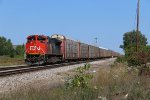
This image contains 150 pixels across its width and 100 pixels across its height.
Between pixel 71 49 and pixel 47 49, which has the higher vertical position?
pixel 71 49

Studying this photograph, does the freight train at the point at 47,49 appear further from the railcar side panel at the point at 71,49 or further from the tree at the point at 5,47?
the tree at the point at 5,47

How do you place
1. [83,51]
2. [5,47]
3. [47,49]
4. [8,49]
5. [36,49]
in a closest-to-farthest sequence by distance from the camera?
[36,49]
[47,49]
[83,51]
[8,49]
[5,47]

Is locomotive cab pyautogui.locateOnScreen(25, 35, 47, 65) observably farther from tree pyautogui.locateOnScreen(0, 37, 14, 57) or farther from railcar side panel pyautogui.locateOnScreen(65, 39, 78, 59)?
tree pyautogui.locateOnScreen(0, 37, 14, 57)

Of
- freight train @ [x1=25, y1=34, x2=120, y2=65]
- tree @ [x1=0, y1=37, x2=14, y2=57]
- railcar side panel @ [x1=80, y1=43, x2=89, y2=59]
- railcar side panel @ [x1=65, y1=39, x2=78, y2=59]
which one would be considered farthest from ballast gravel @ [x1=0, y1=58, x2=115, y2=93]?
tree @ [x1=0, y1=37, x2=14, y2=57]

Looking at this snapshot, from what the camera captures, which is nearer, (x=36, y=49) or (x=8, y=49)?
(x=36, y=49)

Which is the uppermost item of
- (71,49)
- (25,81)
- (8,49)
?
(8,49)

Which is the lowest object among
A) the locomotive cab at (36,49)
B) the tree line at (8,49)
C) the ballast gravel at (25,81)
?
the ballast gravel at (25,81)

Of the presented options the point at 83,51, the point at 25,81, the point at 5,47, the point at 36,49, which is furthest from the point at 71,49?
the point at 5,47

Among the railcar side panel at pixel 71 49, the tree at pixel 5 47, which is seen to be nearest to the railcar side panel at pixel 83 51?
the railcar side panel at pixel 71 49

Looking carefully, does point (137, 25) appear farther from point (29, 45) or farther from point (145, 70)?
point (145, 70)

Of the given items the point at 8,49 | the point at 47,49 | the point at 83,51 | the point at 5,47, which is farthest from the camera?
the point at 5,47

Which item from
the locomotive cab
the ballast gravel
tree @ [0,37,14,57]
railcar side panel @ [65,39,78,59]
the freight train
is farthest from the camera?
tree @ [0,37,14,57]

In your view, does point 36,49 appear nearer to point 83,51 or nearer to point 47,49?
point 47,49

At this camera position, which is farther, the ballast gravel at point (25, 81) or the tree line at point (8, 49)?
the tree line at point (8, 49)
